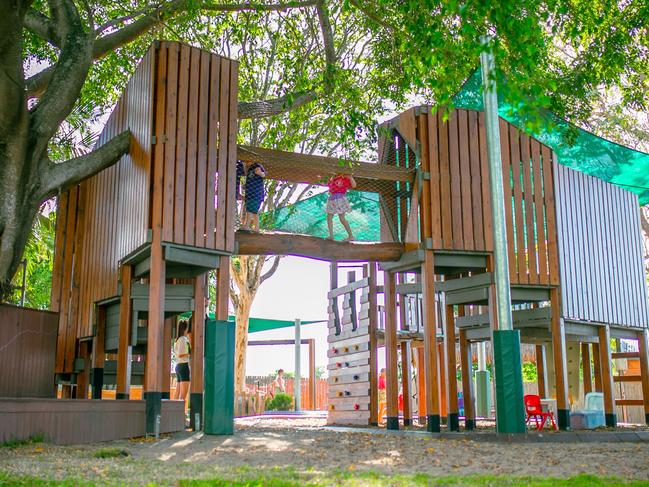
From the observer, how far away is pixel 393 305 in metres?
12.5

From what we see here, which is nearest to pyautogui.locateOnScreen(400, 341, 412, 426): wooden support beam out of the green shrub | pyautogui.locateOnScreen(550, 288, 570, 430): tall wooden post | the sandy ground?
pyautogui.locateOnScreen(550, 288, 570, 430): tall wooden post

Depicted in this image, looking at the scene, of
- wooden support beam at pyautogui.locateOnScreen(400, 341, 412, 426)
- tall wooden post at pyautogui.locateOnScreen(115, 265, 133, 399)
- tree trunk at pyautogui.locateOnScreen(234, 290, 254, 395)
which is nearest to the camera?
tall wooden post at pyautogui.locateOnScreen(115, 265, 133, 399)

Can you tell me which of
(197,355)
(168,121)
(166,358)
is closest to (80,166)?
(168,121)

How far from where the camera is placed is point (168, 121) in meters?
10.1

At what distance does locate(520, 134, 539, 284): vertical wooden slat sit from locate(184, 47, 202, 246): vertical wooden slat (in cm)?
529

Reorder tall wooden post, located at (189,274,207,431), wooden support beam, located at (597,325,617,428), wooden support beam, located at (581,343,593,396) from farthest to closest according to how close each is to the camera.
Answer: wooden support beam, located at (581,343,593,396)
wooden support beam, located at (597,325,617,428)
tall wooden post, located at (189,274,207,431)

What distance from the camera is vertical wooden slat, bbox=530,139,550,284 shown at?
12.0 metres

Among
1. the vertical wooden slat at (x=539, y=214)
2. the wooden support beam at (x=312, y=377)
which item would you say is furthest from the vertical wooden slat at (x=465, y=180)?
the wooden support beam at (x=312, y=377)

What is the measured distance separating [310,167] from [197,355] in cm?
325

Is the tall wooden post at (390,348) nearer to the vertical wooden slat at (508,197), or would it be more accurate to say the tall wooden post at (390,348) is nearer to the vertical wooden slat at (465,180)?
the vertical wooden slat at (465,180)

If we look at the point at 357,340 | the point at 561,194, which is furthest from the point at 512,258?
the point at 357,340

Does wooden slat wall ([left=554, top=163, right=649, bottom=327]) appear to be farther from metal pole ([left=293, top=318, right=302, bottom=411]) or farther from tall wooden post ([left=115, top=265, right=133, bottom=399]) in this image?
metal pole ([left=293, top=318, right=302, bottom=411])

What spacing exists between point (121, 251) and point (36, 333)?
170cm

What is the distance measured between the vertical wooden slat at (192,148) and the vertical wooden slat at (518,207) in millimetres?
5076
